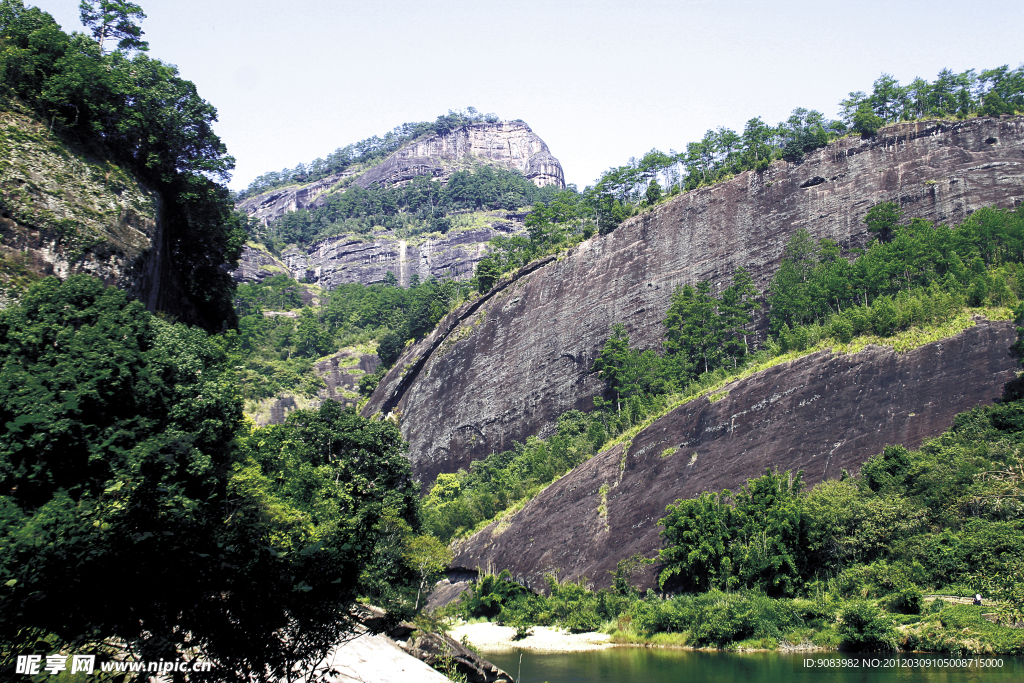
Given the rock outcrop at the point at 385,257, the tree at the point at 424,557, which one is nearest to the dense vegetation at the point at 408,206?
the rock outcrop at the point at 385,257

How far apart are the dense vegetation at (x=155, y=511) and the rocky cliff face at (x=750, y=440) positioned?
42.8 feet

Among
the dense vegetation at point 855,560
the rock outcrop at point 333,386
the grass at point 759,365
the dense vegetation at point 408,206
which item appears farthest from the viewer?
the dense vegetation at point 408,206

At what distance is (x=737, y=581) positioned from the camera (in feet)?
82.4

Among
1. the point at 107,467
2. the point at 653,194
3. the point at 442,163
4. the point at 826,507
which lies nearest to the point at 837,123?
the point at 653,194

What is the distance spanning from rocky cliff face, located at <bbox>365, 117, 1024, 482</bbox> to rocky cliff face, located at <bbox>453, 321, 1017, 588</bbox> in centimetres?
1081

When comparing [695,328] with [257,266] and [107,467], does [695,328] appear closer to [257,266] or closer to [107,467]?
[107,467]

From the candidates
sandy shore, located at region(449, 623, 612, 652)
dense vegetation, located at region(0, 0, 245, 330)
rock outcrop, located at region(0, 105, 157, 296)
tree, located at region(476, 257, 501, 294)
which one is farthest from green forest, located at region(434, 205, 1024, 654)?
rock outcrop, located at region(0, 105, 157, 296)

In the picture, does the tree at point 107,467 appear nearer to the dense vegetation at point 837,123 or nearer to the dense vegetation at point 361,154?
the dense vegetation at point 837,123

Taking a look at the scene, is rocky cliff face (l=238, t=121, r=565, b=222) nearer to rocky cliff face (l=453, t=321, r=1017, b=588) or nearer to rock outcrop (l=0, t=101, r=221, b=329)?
rocky cliff face (l=453, t=321, r=1017, b=588)

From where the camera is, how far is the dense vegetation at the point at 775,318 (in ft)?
112

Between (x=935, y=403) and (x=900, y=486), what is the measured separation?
553cm

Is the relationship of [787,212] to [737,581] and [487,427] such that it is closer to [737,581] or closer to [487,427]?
[487,427]

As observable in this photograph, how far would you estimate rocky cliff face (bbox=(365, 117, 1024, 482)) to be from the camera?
42.4 metres

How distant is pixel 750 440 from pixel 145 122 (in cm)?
2667
